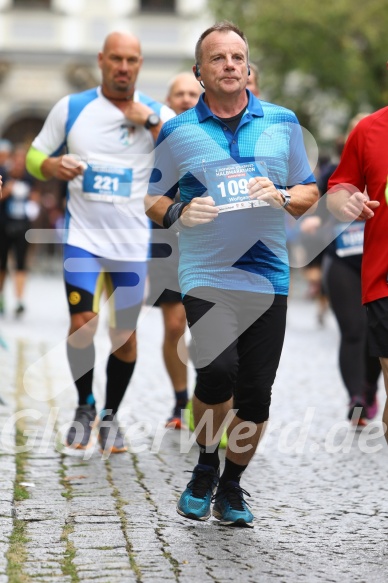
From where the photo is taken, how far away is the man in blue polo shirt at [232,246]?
548 centimetres

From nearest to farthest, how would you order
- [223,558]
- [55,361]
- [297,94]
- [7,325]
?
[223,558] < [55,361] < [7,325] < [297,94]

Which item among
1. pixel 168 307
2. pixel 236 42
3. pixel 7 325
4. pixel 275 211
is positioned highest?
pixel 236 42

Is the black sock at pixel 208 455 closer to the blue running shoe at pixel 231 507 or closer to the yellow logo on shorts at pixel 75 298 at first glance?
the blue running shoe at pixel 231 507

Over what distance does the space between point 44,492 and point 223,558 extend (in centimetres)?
138

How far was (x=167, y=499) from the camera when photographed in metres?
6.03

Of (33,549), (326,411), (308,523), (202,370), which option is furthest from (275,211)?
(326,411)

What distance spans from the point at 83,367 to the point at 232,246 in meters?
2.07

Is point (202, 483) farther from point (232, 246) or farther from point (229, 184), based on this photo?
point (229, 184)

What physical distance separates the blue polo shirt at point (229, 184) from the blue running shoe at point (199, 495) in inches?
29.7

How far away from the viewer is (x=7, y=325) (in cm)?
1574

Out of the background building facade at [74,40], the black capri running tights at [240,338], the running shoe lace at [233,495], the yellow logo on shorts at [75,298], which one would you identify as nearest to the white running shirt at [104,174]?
the yellow logo on shorts at [75,298]

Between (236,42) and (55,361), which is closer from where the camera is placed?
(236,42)

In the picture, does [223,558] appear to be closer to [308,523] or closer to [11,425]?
[308,523]

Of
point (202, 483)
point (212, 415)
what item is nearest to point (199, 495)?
point (202, 483)
